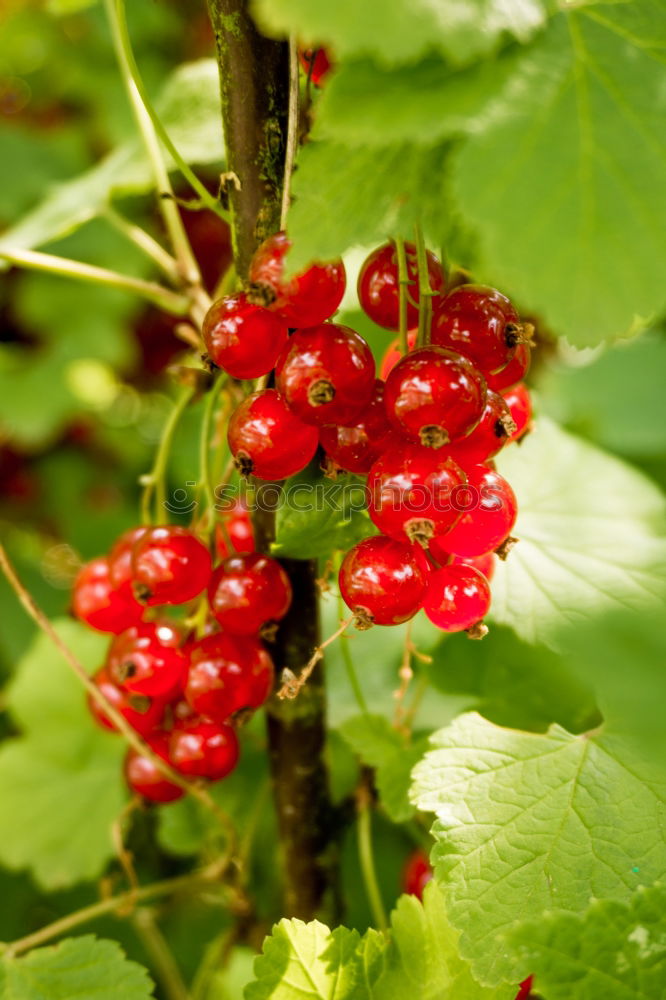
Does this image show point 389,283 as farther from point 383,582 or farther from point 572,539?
point 572,539

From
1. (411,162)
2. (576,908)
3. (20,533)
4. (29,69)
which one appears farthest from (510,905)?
(29,69)

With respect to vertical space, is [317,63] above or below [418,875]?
above

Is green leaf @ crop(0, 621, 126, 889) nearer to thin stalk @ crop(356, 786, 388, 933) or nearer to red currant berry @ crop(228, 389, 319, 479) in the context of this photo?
thin stalk @ crop(356, 786, 388, 933)

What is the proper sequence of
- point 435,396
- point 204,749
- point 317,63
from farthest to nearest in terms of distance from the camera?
point 204,749
point 317,63
point 435,396

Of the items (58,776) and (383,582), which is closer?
(383,582)

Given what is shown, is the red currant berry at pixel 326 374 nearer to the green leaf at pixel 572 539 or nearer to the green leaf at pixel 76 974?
the green leaf at pixel 572 539

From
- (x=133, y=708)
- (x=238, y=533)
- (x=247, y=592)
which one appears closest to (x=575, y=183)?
(x=247, y=592)

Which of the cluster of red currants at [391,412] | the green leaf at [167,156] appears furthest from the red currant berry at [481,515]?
the green leaf at [167,156]
